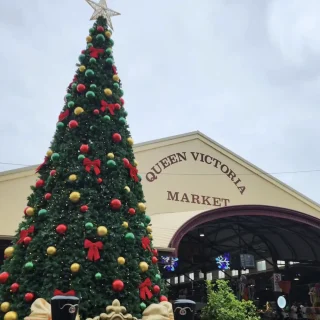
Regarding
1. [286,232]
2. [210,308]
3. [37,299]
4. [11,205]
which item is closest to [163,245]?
[210,308]

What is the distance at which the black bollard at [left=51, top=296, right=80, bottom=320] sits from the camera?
3783 mm

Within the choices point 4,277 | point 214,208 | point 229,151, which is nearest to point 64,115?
point 4,277

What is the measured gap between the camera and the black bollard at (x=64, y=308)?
3.78m

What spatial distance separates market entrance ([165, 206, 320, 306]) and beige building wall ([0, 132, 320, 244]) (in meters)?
0.98

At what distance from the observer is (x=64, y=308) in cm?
379

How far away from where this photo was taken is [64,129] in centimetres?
590

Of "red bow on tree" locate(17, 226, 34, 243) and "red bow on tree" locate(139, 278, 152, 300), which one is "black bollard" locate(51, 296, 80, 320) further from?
"red bow on tree" locate(17, 226, 34, 243)

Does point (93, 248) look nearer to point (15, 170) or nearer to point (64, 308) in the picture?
point (64, 308)

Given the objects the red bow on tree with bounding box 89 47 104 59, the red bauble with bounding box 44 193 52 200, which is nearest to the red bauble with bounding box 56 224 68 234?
the red bauble with bounding box 44 193 52 200

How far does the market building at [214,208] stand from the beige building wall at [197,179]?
0.12 ft

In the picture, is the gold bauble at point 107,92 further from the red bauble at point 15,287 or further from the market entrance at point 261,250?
the market entrance at point 261,250

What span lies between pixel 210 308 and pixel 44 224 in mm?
6699

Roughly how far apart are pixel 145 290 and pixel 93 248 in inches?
33.0

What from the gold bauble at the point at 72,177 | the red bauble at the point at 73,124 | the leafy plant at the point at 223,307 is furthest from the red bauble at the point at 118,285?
the leafy plant at the point at 223,307
